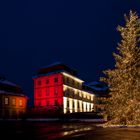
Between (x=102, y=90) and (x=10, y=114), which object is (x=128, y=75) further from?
(x=102, y=90)

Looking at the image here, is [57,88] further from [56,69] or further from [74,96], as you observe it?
[74,96]

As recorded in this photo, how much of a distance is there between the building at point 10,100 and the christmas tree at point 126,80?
133 feet

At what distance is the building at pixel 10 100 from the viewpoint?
6570 centimetres

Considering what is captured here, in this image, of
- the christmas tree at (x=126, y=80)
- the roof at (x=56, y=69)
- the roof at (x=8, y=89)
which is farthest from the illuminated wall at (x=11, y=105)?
the christmas tree at (x=126, y=80)

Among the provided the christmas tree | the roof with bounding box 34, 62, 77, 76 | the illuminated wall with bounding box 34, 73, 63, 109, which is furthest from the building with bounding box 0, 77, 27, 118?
the christmas tree

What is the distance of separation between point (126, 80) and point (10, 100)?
46292mm

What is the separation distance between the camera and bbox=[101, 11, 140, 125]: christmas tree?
84.7ft

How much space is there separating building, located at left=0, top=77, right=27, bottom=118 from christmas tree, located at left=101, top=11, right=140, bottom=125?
133 ft

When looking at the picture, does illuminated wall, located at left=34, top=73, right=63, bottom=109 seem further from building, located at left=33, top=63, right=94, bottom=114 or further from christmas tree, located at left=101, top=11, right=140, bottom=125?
christmas tree, located at left=101, top=11, right=140, bottom=125

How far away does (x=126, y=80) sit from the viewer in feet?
86.6

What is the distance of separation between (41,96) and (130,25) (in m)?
53.9

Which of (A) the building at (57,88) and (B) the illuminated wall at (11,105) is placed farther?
(A) the building at (57,88)

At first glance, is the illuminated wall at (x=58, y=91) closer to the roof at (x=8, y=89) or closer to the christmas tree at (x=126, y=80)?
the roof at (x=8, y=89)

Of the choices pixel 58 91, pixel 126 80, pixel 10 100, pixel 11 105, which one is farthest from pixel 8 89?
pixel 126 80
